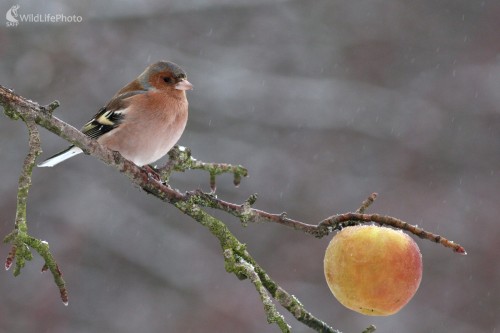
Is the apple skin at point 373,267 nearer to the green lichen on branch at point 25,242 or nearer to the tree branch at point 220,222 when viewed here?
the tree branch at point 220,222

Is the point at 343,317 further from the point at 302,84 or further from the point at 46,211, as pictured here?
the point at 46,211

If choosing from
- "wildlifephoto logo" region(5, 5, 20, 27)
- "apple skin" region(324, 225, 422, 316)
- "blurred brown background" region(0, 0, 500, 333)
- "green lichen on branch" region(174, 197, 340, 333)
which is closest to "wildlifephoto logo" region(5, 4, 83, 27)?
"wildlifephoto logo" region(5, 5, 20, 27)

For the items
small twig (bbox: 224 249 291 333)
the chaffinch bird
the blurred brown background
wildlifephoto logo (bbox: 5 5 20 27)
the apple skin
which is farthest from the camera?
the blurred brown background

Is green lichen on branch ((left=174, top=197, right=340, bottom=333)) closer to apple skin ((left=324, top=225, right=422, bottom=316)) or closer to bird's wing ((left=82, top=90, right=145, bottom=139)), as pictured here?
apple skin ((left=324, top=225, right=422, bottom=316))

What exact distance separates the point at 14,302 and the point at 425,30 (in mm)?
7058

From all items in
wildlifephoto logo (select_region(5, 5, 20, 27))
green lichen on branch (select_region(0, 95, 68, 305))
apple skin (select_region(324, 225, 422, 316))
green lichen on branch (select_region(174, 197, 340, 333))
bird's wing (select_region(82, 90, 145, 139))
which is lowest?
green lichen on branch (select_region(0, 95, 68, 305))

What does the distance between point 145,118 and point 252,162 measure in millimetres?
6452

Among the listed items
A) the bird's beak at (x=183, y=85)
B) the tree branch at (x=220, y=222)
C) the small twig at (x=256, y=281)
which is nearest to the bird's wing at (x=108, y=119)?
the bird's beak at (x=183, y=85)

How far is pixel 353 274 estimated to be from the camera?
191 centimetres

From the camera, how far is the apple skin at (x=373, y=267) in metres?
Answer: 1.90

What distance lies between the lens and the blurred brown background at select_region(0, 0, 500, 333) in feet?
30.2

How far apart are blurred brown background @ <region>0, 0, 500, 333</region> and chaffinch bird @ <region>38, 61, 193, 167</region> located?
5.38 m

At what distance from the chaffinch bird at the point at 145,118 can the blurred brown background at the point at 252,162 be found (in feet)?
17.7

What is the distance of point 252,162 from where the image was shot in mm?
9906
